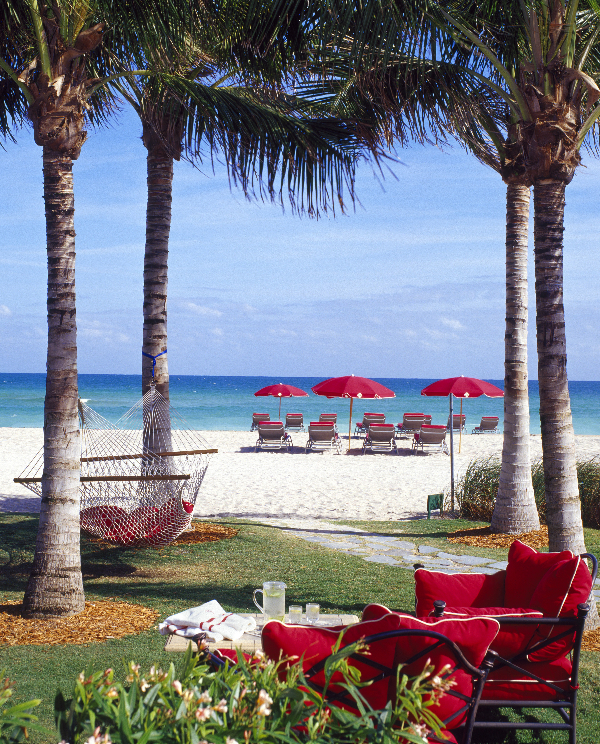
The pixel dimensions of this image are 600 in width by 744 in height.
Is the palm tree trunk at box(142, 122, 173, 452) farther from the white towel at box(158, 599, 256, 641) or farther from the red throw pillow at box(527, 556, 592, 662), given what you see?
the red throw pillow at box(527, 556, 592, 662)

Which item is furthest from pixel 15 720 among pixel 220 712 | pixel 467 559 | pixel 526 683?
pixel 467 559

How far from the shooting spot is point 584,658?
4.27 meters

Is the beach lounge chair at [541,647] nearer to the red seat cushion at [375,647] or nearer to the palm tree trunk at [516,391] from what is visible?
the red seat cushion at [375,647]

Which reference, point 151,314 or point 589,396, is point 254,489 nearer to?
point 151,314

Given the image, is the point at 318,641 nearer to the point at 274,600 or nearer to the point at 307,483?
the point at 274,600

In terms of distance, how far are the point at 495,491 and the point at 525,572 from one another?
577 cm

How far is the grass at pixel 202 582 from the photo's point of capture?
383 cm

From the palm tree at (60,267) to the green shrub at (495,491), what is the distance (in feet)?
19.0

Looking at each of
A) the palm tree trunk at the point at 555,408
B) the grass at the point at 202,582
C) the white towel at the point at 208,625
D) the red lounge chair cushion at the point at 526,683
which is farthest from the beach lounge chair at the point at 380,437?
the red lounge chair cushion at the point at 526,683

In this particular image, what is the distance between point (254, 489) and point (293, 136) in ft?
23.4

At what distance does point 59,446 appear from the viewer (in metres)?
4.95

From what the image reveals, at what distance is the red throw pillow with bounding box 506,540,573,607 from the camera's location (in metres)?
3.61

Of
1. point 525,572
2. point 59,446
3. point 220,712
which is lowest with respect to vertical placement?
point 525,572

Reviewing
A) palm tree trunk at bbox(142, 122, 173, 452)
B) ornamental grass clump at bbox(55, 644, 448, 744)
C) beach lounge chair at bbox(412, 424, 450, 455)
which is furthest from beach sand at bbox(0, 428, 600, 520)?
ornamental grass clump at bbox(55, 644, 448, 744)
